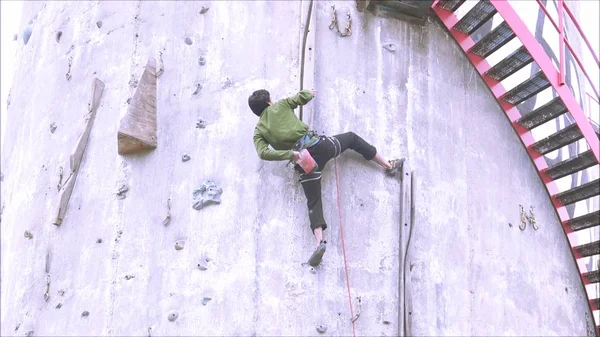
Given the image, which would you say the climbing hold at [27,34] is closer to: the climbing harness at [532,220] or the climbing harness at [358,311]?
the climbing harness at [358,311]

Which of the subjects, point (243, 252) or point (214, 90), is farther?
point (214, 90)

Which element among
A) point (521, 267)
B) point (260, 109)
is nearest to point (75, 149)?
point (260, 109)

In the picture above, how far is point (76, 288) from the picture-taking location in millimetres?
14516

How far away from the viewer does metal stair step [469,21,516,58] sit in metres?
15.3

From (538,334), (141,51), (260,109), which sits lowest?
(538,334)

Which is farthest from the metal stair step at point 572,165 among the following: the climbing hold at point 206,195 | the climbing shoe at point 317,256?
the climbing hold at point 206,195

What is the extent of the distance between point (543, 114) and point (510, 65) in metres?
0.75

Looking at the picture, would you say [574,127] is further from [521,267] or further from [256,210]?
[256,210]

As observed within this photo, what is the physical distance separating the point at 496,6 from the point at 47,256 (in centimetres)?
625

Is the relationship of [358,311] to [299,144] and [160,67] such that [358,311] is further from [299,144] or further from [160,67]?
[160,67]

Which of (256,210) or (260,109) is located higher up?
(260,109)

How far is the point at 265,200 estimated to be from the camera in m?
14.2

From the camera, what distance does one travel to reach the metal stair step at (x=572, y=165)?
51.3 ft

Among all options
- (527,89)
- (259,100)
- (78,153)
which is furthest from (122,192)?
(527,89)
